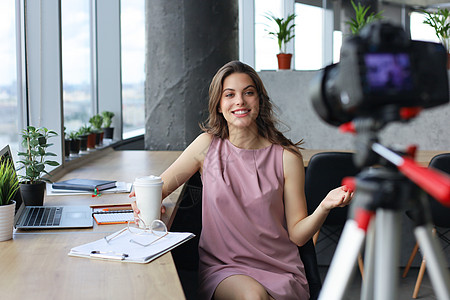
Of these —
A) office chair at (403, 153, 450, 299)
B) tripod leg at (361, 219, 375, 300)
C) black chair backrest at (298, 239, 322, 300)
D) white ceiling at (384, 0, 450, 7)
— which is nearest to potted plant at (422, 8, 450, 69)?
office chair at (403, 153, 450, 299)

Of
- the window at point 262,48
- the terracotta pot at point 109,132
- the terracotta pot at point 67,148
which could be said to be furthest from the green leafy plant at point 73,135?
the window at point 262,48

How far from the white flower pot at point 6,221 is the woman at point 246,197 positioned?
66 centimetres

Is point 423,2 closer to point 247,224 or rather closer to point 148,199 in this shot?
point 247,224

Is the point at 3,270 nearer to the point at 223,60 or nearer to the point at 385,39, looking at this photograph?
the point at 385,39

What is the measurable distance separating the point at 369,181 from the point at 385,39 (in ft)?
0.57

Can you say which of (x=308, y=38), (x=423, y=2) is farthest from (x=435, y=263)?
(x=423, y=2)

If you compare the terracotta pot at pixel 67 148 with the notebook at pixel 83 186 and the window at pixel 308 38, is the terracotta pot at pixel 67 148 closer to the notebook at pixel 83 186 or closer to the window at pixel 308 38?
the notebook at pixel 83 186

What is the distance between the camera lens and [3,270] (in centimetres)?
127

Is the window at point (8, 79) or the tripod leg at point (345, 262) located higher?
the window at point (8, 79)

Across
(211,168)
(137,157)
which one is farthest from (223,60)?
(211,168)

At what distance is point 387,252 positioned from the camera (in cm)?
65

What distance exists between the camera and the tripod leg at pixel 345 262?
66cm

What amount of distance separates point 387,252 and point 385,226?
0.03 m

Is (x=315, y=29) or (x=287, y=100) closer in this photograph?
(x=287, y=100)
